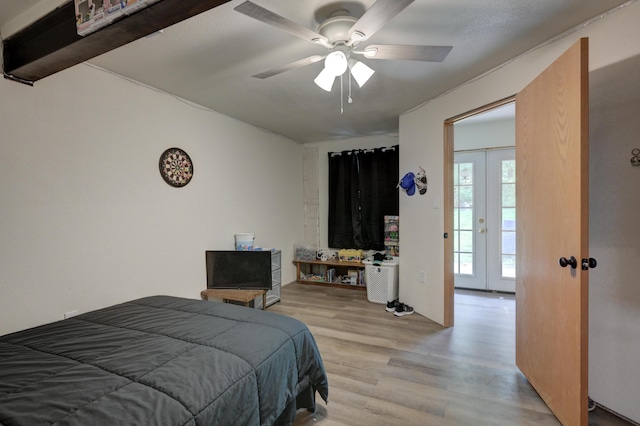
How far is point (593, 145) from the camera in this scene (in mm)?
1813

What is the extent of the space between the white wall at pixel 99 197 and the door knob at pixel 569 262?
10.1 feet

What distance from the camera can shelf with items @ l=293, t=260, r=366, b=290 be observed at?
4359mm

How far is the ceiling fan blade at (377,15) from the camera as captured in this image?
124 centimetres

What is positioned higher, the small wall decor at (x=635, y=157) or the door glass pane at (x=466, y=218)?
the small wall decor at (x=635, y=157)

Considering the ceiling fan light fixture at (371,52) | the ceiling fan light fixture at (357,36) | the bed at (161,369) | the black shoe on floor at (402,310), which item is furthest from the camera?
the black shoe on floor at (402,310)

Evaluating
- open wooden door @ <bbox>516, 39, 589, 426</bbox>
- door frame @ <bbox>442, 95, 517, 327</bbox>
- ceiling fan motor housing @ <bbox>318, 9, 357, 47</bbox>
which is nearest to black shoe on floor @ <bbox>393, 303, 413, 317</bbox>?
door frame @ <bbox>442, 95, 517, 327</bbox>

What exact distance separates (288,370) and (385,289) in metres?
2.45

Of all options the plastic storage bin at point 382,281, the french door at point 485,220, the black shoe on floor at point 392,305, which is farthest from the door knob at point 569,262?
the french door at point 485,220

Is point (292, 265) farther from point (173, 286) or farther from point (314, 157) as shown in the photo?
point (173, 286)

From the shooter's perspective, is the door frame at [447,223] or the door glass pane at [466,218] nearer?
the door frame at [447,223]

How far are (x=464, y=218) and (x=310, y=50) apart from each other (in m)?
3.49

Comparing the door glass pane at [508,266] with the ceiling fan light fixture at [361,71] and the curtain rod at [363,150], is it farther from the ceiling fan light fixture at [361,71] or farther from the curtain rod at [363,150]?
the ceiling fan light fixture at [361,71]

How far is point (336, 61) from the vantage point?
1.69 metres

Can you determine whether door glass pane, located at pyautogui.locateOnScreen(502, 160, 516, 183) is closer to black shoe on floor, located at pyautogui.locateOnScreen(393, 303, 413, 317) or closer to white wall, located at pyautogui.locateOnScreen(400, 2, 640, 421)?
white wall, located at pyautogui.locateOnScreen(400, 2, 640, 421)
